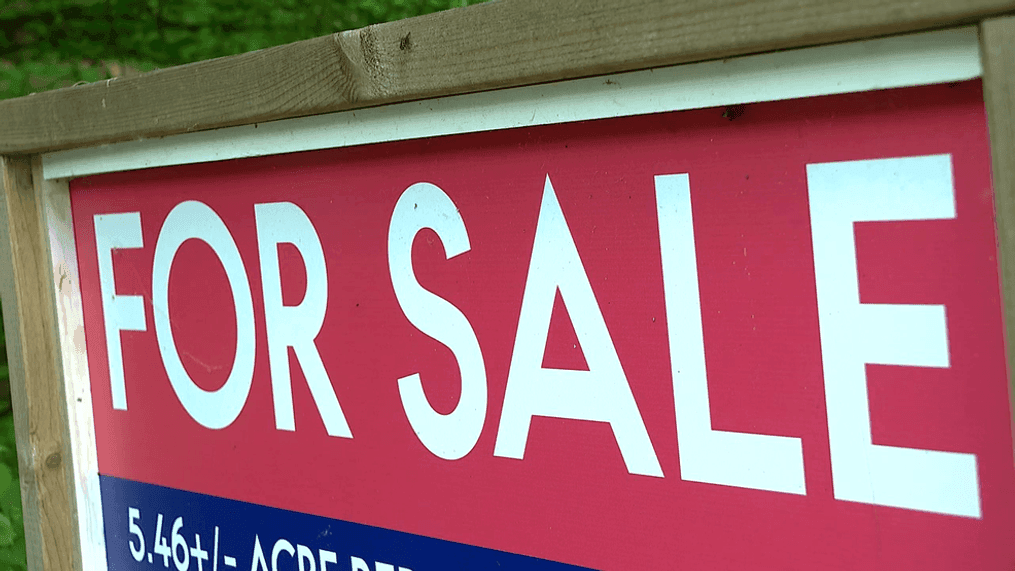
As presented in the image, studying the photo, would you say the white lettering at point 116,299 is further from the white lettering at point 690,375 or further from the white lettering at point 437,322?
the white lettering at point 690,375

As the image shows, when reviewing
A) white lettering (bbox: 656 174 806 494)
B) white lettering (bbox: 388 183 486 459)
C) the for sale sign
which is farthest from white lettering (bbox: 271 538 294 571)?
white lettering (bbox: 656 174 806 494)

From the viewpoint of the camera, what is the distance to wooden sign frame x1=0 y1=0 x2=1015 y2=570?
52cm

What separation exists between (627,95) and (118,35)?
3.86 feet

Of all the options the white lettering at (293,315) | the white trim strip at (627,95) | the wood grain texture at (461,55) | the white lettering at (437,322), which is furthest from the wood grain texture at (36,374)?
the white lettering at (437,322)

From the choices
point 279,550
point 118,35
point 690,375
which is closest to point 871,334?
point 690,375

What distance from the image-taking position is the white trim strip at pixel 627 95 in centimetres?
52

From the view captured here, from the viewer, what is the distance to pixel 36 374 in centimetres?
110

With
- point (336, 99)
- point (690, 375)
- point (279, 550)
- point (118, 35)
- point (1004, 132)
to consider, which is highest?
point (118, 35)

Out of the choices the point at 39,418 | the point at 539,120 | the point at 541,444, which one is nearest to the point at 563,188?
the point at 539,120

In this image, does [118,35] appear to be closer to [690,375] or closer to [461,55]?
[461,55]

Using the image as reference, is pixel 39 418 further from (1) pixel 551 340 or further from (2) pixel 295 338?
(1) pixel 551 340

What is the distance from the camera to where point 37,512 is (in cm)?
110

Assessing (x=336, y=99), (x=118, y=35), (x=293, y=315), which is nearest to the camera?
(x=336, y=99)

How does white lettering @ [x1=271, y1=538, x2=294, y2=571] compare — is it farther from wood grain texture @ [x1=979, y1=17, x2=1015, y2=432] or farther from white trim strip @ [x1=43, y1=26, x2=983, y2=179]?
wood grain texture @ [x1=979, y1=17, x2=1015, y2=432]
